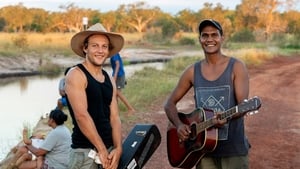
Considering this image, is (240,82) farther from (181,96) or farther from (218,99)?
(181,96)

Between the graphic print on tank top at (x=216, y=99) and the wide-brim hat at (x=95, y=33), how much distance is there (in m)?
0.58

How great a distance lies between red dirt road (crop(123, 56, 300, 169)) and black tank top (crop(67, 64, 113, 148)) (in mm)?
2752

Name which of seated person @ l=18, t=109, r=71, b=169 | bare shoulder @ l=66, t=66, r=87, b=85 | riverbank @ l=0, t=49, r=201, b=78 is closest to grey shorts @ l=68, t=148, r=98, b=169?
bare shoulder @ l=66, t=66, r=87, b=85

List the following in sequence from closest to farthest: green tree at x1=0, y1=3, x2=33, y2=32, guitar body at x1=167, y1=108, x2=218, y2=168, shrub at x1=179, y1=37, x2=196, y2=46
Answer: guitar body at x1=167, y1=108, x2=218, y2=168
shrub at x1=179, y1=37, x2=196, y2=46
green tree at x1=0, y1=3, x2=33, y2=32

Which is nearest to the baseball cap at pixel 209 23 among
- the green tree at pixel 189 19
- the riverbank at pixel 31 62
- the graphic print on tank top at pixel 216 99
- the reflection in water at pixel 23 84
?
the graphic print on tank top at pixel 216 99

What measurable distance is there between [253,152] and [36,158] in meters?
2.46

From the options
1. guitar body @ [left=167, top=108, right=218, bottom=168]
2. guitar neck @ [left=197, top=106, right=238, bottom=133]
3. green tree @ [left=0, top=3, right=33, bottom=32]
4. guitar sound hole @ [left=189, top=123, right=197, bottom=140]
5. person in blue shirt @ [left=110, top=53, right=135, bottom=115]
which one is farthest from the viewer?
green tree @ [left=0, top=3, right=33, bottom=32]

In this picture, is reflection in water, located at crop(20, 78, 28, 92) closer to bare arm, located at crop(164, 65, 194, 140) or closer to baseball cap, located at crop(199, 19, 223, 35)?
bare arm, located at crop(164, 65, 194, 140)

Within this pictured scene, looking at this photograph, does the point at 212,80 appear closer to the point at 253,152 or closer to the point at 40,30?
the point at 253,152

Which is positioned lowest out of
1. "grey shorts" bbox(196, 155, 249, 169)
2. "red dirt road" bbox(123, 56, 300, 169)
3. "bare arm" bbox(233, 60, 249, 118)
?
"red dirt road" bbox(123, 56, 300, 169)

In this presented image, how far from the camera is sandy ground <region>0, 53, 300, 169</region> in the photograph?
6.22 metres

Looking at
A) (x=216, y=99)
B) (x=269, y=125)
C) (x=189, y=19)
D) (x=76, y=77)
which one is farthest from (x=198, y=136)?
(x=189, y=19)

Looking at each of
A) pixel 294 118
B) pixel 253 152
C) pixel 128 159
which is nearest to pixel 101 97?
pixel 128 159

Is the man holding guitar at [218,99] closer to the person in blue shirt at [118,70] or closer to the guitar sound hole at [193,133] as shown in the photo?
the guitar sound hole at [193,133]
